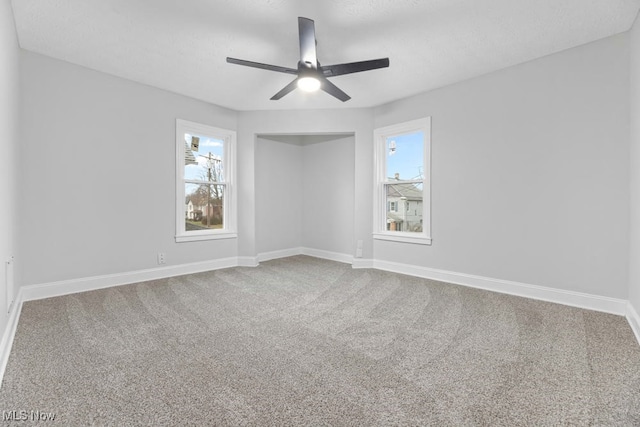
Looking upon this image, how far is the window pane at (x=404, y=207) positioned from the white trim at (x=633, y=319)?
2.22 meters

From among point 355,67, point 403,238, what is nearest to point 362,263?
point 403,238

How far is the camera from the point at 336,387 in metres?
1.65

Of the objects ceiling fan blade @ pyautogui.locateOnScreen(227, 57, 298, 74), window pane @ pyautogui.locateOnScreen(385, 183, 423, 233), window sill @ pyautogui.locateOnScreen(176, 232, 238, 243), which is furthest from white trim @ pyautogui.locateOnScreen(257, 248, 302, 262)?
ceiling fan blade @ pyautogui.locateOnScreen(227, 57, 298, 74)

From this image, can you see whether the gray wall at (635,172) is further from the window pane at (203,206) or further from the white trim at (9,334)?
the window pane at (203,206)

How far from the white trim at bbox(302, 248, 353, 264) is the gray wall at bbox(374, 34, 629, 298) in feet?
5.00

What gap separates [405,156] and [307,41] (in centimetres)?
253

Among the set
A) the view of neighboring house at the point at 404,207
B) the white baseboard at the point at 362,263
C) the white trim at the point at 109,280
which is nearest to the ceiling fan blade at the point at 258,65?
the view of neighboring house at the point at 404,207

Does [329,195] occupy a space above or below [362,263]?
above

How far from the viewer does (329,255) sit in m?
5.63

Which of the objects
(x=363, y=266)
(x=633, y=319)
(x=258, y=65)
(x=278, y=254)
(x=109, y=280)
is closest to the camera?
(x=633, y=319)

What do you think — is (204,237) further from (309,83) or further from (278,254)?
(309,83)

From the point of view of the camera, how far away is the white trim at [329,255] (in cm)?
535

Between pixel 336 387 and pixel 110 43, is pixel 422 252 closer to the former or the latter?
Answer: pixel 336 387

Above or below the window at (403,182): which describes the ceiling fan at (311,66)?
above
